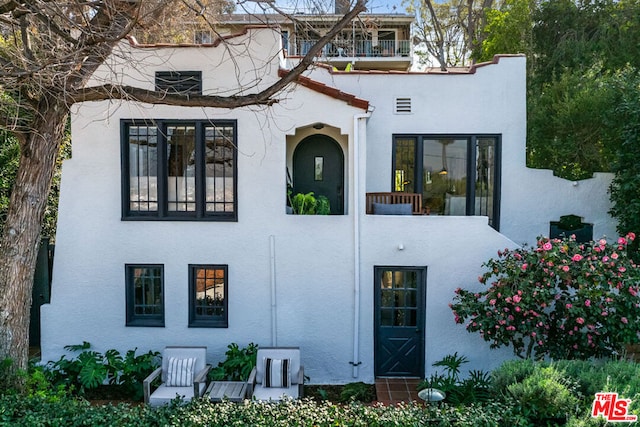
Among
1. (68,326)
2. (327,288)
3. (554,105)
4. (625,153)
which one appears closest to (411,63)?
(554,105)

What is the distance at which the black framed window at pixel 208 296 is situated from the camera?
29.2 ft

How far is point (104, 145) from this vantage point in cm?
880

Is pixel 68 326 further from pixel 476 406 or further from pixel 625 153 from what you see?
pixel 625 153

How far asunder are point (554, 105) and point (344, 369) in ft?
31.8

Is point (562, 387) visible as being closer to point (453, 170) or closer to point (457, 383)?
point (457, 383)

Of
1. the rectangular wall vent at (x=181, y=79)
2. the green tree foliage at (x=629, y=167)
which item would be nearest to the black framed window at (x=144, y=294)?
the rectangular wall vent at (x=181, y=79)

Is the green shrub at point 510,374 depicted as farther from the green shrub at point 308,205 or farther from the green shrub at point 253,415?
the green shrub at point 308,205

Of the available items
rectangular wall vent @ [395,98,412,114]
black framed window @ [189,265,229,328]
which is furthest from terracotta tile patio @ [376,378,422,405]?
rectangular wall vent @ [395,98,412,114]

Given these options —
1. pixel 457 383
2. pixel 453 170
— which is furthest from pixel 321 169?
pixel 457 383

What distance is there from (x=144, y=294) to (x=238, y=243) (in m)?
2.21

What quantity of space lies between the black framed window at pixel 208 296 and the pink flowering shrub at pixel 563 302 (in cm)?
444

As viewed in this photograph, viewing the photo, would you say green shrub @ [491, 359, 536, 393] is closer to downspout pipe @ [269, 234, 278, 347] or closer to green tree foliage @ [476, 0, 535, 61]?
downspout pipe @ [269, 234, 278, 347]

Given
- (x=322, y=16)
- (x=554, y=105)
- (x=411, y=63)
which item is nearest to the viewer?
(x=322, y=16)

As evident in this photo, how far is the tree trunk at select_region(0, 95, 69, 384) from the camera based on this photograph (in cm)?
717
